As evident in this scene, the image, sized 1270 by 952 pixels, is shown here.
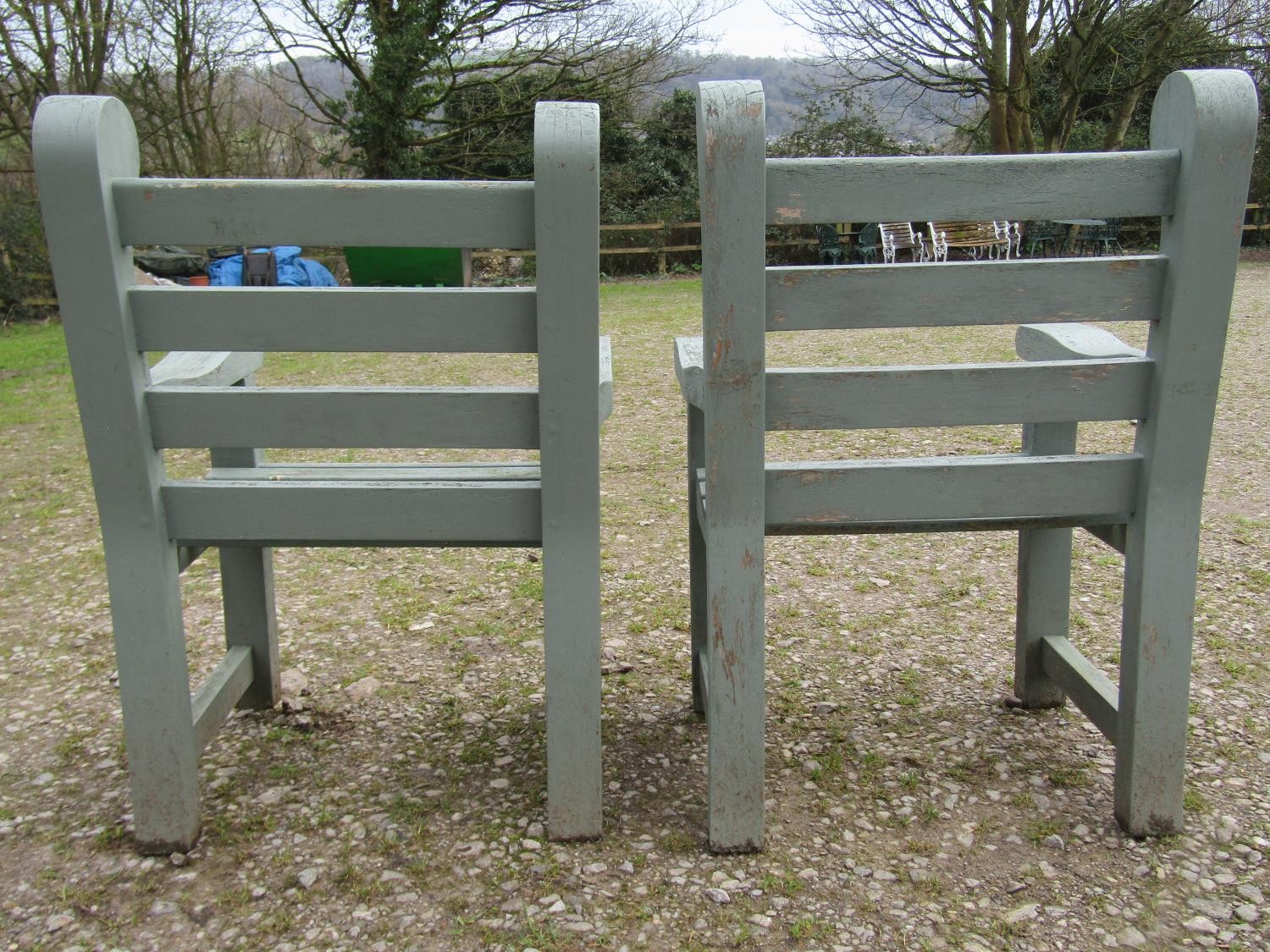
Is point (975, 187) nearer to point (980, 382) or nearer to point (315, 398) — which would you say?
point (980, 382)

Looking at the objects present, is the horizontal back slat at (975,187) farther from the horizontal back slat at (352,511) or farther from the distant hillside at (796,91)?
the distant hillside at (796,91)

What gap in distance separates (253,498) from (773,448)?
4.55m

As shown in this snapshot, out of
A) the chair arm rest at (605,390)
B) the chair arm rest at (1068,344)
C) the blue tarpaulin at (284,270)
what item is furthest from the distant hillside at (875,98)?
the chair arm rest at (605,390)

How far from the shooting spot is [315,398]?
7.45 ft

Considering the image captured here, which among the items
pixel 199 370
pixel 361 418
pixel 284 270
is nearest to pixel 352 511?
pixel 361 418

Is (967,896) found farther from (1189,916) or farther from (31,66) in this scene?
(31,66)

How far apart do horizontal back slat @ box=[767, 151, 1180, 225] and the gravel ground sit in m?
1.36

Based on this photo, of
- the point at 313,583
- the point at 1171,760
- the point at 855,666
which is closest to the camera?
the point at 1171,760

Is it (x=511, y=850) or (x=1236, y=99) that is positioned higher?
(x=1236, y=99)

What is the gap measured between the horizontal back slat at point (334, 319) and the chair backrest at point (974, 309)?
433mm

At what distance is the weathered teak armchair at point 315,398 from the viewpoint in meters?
2.13

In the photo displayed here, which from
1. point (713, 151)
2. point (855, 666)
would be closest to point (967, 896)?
point (855, 666)

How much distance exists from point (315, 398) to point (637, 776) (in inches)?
48.8

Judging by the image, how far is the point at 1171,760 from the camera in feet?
7.91
